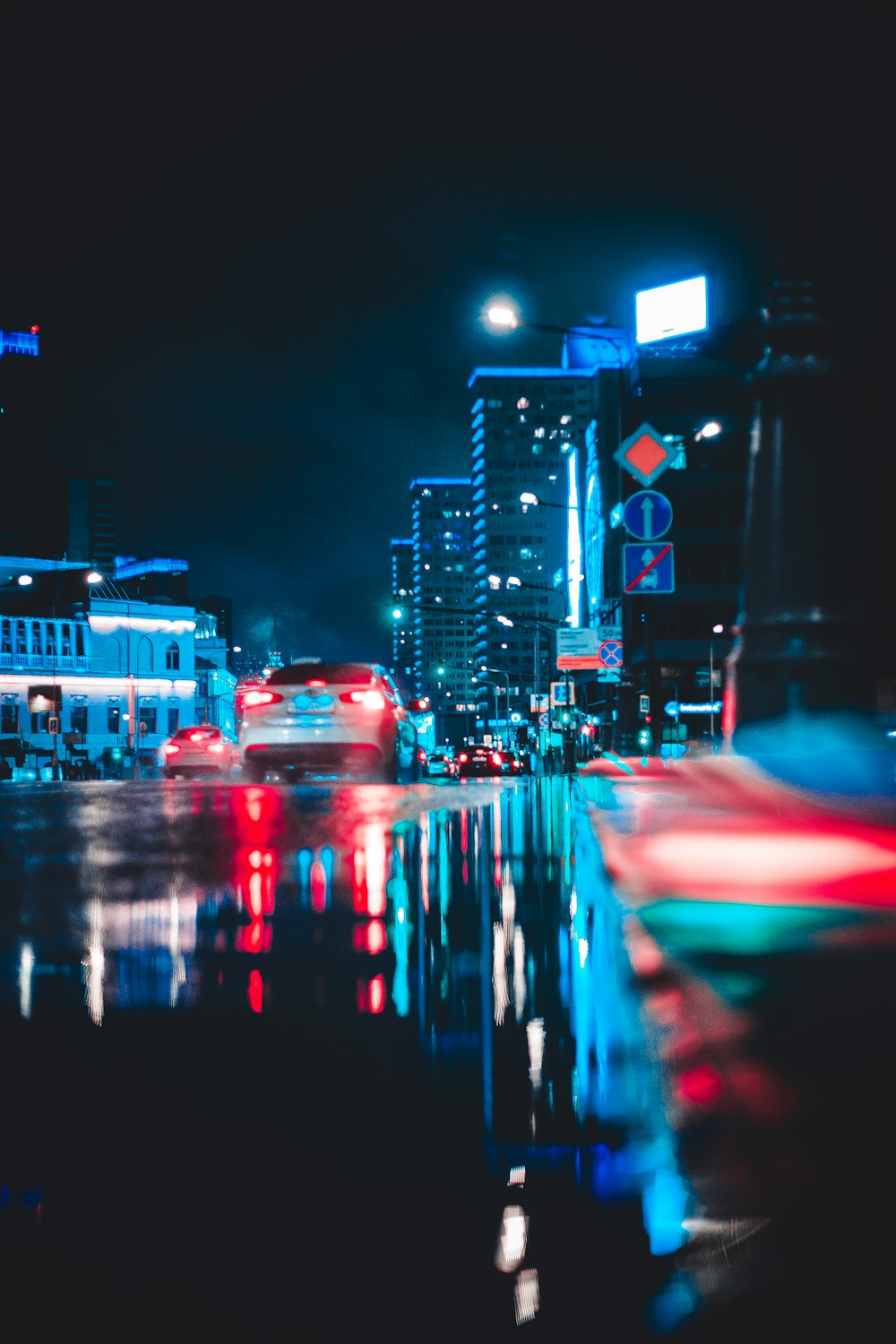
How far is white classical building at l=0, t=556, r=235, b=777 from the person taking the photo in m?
82.9

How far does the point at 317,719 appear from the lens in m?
16.1

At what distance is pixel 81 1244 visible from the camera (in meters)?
2.41

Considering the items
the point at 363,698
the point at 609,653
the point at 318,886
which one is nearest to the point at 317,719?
the point at 363,698

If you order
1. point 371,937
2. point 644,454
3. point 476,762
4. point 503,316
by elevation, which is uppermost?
point 503,316

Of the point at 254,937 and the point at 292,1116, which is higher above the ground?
the point at 292,1116

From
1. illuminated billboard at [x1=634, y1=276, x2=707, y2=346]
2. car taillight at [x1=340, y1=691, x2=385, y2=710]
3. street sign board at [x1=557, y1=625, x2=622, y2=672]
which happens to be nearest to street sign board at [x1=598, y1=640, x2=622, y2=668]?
street sign board at [x1=557, y1=625, x2=622, y2=672]

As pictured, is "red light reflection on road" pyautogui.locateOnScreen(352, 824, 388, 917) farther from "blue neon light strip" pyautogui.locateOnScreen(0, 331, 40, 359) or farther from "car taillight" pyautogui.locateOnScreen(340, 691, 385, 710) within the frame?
"blue neon light strip" pyautogui.locateOnScreen(0, 331, 40, 359)

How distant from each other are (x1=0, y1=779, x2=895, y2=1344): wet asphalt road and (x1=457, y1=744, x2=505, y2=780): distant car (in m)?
44.1

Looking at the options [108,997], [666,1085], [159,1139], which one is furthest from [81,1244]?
[108,997]

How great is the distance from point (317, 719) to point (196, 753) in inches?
679

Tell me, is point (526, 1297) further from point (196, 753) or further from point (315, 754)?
point (196, 753)

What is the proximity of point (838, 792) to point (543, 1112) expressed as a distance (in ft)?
24.6

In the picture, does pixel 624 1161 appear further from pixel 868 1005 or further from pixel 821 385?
pixel 821 385

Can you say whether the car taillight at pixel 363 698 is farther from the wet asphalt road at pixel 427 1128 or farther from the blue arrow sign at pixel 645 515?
the wet asphalt road at pixel 427 1128
